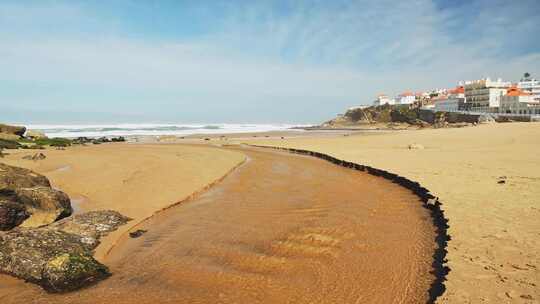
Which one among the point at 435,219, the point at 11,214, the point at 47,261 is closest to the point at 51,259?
the point at 47,261

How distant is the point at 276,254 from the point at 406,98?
163618mm

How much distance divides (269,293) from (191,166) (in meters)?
13.5

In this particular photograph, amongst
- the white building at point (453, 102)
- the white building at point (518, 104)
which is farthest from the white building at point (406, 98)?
the white building at point (518, 104)

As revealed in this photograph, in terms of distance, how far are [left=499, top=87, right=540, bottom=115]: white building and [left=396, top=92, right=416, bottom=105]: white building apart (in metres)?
58.4

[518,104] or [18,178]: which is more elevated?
[518,104]

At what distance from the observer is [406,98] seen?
514 feet

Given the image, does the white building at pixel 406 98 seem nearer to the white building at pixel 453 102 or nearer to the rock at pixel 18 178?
the white building at pixel 453 102

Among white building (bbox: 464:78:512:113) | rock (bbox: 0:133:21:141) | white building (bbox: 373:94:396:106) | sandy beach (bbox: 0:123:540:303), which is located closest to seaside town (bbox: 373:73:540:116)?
white building (bbox: 464:78:512:113)

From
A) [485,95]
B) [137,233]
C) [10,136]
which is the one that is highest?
[485,95]

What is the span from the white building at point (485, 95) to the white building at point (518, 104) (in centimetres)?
216

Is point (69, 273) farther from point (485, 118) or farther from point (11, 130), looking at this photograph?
point (485, 118)

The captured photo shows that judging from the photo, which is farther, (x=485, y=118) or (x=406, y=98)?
(x=406, y=98)

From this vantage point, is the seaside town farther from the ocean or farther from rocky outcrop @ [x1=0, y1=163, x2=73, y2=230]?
rocky outcrop @ [x1=0, y1=163, x2=73, y2=230]

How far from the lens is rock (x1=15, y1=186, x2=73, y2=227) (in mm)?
7980
